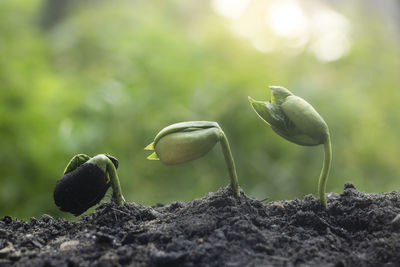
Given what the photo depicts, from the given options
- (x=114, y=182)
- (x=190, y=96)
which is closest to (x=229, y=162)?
(x=114, y=182)

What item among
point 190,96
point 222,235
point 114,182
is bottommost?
point 222,235

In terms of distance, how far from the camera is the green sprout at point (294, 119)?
83 cm

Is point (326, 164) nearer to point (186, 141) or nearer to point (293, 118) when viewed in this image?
point (293, 118)

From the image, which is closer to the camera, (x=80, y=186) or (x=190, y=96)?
(x=80, y=186)

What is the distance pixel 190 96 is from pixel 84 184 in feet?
5.29

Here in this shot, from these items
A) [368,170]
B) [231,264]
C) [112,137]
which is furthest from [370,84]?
[231,264]

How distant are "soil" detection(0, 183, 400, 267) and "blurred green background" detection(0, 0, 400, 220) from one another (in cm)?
126

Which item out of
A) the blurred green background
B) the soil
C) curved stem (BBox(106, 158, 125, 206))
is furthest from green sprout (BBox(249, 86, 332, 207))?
the blurred green background

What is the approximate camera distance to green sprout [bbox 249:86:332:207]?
0.83 meters

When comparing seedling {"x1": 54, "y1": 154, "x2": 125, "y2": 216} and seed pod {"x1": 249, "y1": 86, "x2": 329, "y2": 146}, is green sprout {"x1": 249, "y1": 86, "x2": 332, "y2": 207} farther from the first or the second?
seedling {"x1": 54, "y1": 154, "x2": 125, "y2": 216}

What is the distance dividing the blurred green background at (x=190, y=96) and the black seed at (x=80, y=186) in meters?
1.27

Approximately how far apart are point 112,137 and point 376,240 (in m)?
1.73

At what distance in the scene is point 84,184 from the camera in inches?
33.1

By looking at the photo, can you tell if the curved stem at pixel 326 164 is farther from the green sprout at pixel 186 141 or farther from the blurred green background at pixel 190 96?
the blurred green background at pixel 190 96
